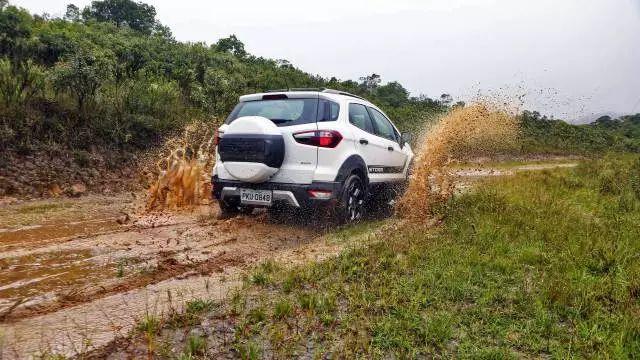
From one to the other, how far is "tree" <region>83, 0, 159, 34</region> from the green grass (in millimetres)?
66950

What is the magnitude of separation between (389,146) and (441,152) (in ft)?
3.85

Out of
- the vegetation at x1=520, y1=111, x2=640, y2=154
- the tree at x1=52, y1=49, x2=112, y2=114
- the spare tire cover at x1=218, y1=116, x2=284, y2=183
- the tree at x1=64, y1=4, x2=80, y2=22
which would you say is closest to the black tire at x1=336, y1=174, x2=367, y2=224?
the spare tire cover at x1=218, y1=116, x2=284, y2=183

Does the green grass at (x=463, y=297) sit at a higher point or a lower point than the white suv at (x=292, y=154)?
lower

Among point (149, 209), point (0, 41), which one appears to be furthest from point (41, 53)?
point (149, 209)

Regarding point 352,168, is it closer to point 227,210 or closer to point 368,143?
point 368,143

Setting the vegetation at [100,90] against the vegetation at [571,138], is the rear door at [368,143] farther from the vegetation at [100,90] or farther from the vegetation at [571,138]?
the vegetation at [571,138]

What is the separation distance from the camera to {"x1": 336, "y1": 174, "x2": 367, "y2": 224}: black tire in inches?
251

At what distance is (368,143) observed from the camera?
23.1ft

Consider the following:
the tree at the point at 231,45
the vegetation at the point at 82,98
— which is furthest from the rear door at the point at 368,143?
the tree at the point at 231,45

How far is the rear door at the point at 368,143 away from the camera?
681 centimetres

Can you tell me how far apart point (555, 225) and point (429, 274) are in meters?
2.76

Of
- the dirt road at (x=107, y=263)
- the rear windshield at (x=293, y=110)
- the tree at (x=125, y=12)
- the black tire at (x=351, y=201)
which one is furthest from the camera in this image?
the tree at (x=125, y=12)

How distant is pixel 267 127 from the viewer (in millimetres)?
6000

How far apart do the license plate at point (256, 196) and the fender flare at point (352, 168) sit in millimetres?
885
